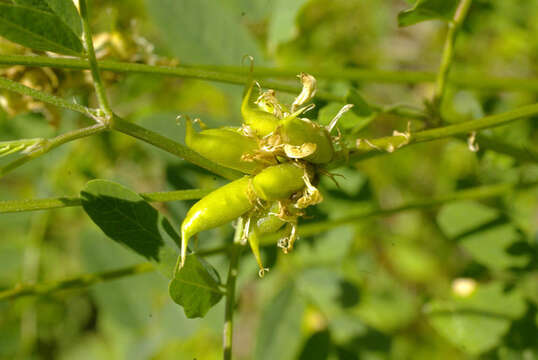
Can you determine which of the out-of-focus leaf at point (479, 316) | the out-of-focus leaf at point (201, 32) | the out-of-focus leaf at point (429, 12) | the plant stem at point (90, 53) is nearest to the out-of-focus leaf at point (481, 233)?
the out-of-focus leaf at point (479, 316)

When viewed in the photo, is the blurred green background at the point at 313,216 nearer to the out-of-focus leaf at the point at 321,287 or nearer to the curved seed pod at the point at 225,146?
the out-of-focus leaf at the point at 321,287

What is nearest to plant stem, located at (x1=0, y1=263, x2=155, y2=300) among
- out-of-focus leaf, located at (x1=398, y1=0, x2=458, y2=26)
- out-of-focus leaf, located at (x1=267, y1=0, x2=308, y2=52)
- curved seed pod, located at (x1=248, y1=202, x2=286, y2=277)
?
curved seed pod, located at (x1=248, y1=202, x2=286, y2=277)

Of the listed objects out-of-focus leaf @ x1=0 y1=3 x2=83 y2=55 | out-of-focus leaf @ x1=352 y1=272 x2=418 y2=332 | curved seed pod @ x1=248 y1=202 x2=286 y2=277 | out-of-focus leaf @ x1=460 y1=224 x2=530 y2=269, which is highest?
out-of-focus leaf @ x1=0 y1=3 x2=83 y2=55

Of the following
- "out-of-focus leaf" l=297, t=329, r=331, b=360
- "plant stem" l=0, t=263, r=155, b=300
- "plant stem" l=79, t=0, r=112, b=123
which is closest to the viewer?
"plant stem" l=79, t=0, r=112, b=123

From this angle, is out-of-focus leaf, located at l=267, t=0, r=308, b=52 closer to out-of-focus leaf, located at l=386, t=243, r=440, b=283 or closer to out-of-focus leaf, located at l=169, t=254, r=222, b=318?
out-of-focus leaf, located at l=169, t=254, r=222, b=318

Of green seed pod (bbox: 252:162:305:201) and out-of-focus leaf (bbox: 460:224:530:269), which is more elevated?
green seed pod (bbox: 252:162:305:201)

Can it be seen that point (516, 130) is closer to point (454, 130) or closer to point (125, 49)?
point (454, 130)

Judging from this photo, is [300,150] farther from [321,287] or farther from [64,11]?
[321,287]
